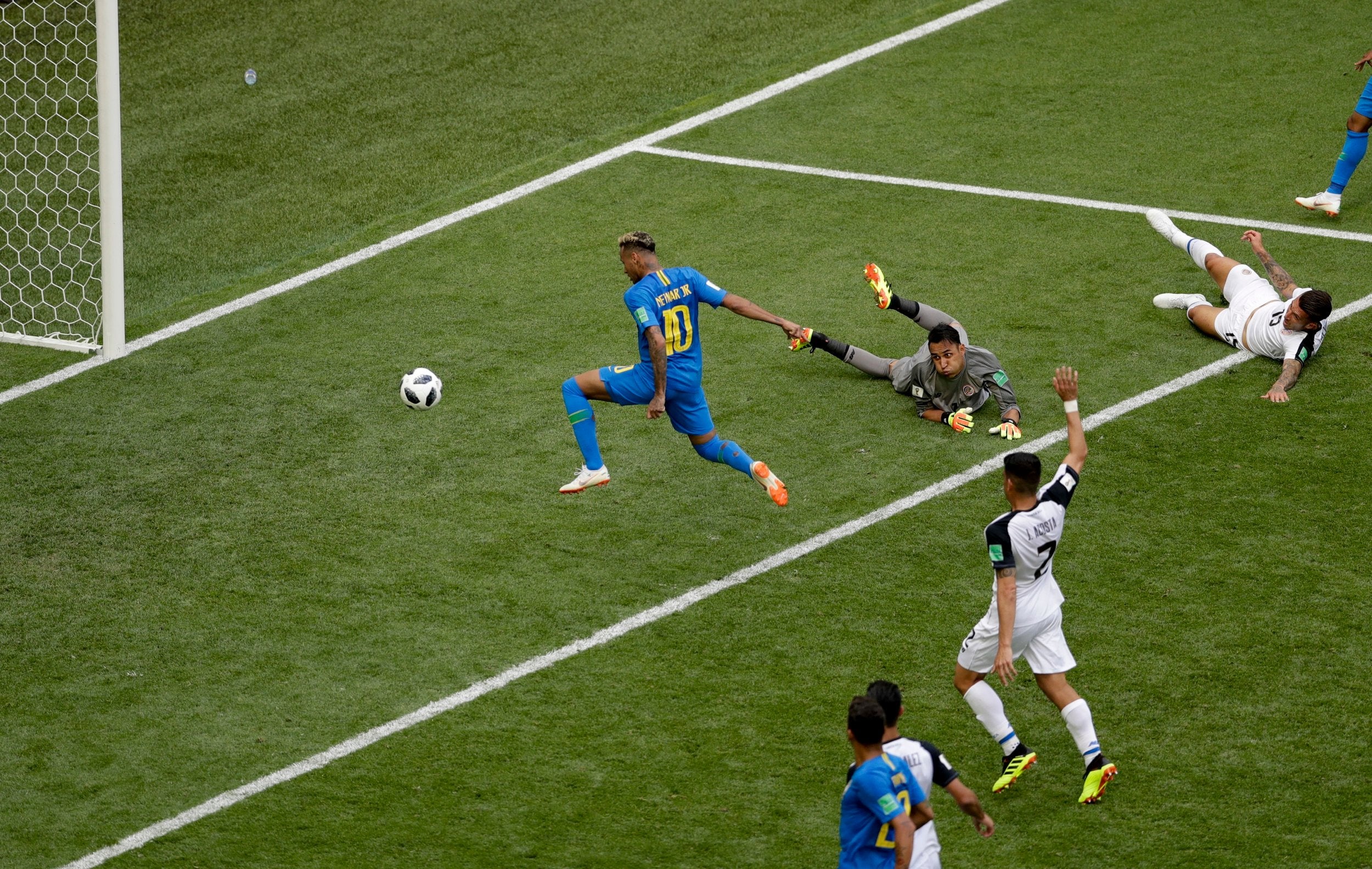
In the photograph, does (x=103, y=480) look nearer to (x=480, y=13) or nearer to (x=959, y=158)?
(x=959, y=158)

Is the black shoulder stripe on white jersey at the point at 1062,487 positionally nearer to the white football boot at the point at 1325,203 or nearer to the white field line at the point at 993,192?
the white field line at the point at 993,192

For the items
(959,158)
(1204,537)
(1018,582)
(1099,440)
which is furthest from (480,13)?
(1018,582)

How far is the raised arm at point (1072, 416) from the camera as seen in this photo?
8.03 m

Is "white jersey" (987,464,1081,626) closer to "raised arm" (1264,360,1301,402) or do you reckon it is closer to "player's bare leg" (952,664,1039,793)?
"player's bare leg" (952,664,1039,793)

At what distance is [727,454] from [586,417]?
1.00m

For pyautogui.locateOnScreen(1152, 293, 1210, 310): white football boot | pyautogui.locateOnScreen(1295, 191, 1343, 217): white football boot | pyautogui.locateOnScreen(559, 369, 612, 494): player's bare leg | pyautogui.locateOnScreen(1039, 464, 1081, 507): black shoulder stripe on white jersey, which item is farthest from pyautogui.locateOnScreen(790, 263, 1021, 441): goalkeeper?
pyautogui.locateOnScreen(1295, 191, 1343, 217): white football boot

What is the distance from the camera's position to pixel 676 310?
1046 centimetres

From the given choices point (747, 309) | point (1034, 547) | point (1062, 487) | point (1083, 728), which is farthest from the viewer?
point (747, 309)

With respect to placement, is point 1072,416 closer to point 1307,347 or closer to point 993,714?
point 993,714

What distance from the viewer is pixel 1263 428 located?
38.4ft

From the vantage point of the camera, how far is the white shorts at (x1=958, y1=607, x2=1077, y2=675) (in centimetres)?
812

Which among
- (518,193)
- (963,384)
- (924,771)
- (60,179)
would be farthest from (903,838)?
(60,179)

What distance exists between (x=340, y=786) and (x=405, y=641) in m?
1.43

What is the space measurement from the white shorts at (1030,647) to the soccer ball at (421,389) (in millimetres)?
5356
